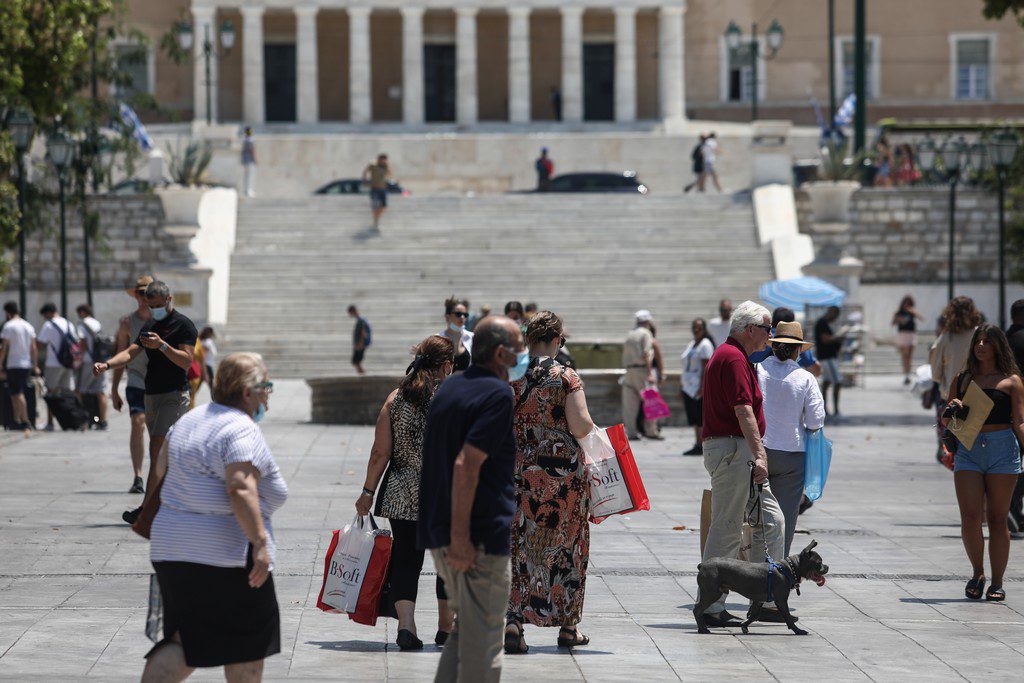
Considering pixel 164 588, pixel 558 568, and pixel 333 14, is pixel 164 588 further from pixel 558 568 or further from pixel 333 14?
pixel 333 14

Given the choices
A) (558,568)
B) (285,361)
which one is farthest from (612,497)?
(285,361)

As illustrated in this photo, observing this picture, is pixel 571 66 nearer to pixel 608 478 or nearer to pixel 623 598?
pixel 623 598

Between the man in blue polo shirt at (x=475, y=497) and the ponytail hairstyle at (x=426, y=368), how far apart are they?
1.84 metres

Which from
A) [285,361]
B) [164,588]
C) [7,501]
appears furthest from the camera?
[285,361]

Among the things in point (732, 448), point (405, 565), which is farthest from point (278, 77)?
point (405, 565)

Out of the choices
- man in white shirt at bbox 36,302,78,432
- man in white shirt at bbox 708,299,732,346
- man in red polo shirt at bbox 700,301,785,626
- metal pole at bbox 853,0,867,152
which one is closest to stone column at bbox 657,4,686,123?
metal pole at bbox 853,0,867,152

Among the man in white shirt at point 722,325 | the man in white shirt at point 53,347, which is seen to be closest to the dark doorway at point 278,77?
the man in white shirt at point 53,347

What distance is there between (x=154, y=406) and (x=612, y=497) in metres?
4.65

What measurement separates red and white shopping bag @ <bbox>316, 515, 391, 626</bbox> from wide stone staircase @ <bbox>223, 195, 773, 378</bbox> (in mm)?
19771

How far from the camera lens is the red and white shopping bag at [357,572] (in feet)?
24.9

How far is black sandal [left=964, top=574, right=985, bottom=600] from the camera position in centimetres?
921

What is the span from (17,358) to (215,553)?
14.0 metres

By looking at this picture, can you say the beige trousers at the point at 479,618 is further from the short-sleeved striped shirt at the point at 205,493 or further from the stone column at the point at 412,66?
the stone column at the point at 412,66

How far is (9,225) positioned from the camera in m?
22.9
